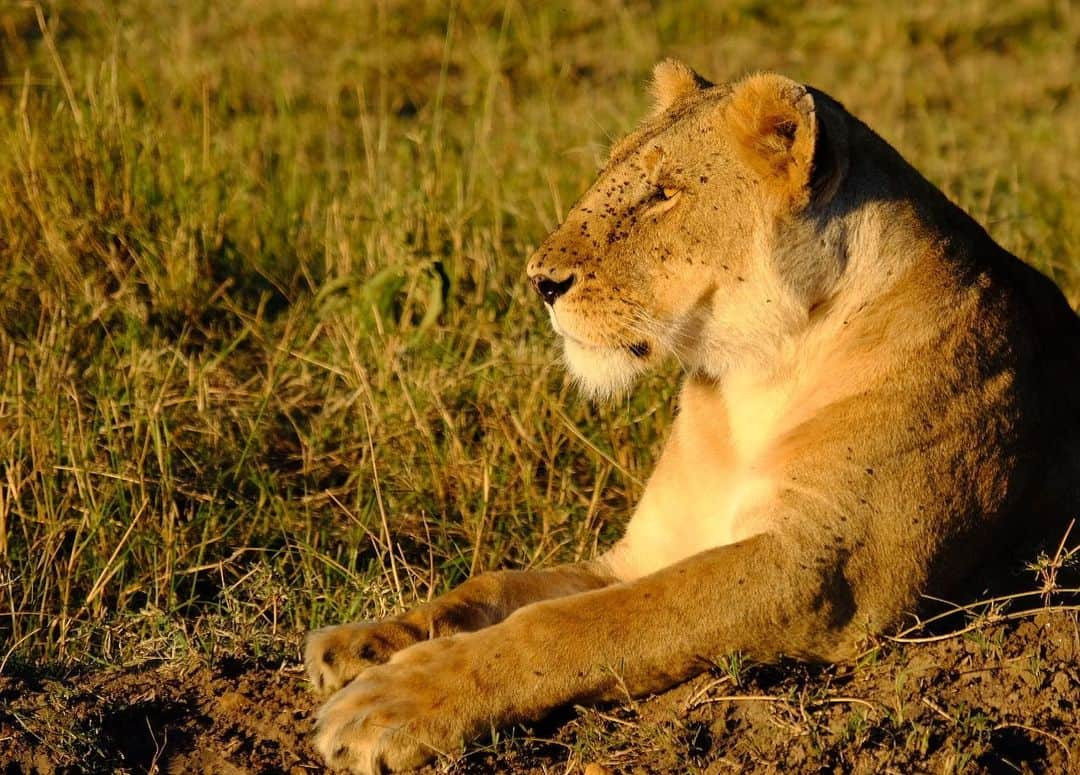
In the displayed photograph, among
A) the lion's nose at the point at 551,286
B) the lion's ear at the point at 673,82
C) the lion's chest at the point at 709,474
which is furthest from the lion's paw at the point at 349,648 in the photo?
the lion's ear at the point at 673,82

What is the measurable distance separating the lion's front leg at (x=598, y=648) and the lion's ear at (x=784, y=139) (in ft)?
2.56

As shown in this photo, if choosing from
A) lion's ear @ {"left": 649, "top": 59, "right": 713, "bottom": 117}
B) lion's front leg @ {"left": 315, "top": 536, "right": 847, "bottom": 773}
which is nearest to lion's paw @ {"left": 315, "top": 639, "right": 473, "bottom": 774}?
lion's front leg @ {"left": 315, "top": 536, "right": 847, "bottom": 773}

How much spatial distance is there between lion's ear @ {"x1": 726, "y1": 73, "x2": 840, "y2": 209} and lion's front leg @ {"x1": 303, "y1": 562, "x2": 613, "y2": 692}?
107cm

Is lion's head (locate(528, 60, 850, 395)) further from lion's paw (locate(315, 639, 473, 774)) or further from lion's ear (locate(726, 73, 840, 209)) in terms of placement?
lion's paw (locate(315, 639, 473, 774))

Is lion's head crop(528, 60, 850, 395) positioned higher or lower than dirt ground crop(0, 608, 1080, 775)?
higher

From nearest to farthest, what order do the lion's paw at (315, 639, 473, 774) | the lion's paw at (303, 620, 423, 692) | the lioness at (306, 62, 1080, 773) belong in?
the lion's paw at (315, 639, 473, 774) < the lioness at (306, 62, 1080, 773) < the lion's paw at (303, 620, 423, 692)

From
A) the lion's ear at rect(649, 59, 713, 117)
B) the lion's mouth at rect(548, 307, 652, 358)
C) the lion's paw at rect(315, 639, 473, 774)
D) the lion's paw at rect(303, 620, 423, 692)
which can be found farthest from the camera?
the lion's ear at rect(649, 59, 713, 117)

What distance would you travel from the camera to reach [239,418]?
4953mm

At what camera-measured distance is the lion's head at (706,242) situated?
357 centimetres

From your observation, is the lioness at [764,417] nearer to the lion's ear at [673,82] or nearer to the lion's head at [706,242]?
the lion's head at [706,242]

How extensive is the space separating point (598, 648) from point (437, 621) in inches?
20.3

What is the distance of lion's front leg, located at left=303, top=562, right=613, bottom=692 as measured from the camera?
3488 millimetres

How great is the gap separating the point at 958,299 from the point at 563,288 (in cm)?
85

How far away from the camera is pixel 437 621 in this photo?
143 inches
